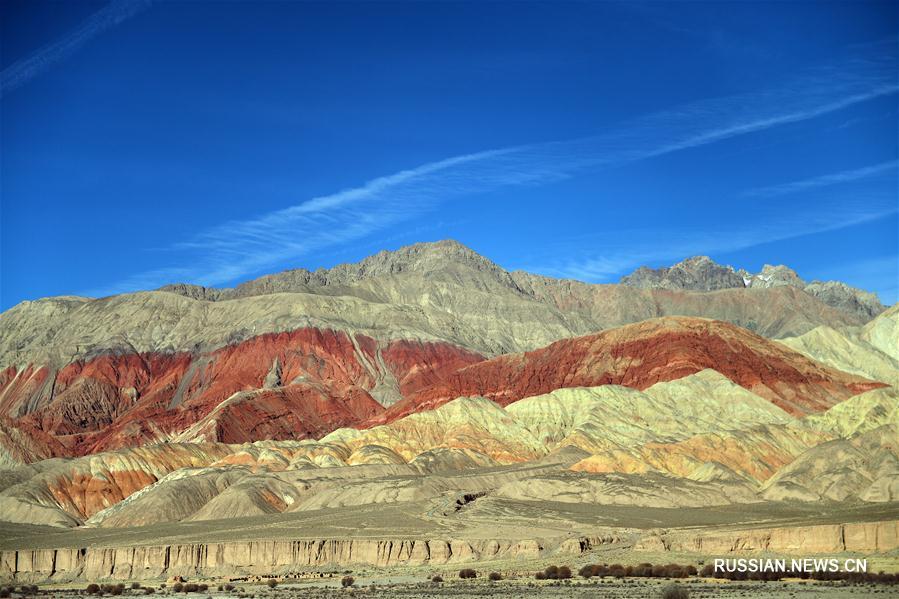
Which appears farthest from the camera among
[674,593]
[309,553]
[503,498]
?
[503,498]

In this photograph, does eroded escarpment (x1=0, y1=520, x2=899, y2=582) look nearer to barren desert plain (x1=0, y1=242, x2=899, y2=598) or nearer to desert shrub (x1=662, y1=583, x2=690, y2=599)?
barren desert plain (x1=0, y1=242, x2=899, y2=598)

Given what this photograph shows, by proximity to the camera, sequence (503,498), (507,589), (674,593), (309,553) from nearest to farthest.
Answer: (674,593) → (507,589) → (309,553) → (503,498)

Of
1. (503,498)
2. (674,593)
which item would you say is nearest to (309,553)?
(674,593)

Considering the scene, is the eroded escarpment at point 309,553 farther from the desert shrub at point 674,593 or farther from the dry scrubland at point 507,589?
the desert shrub at point 674,593

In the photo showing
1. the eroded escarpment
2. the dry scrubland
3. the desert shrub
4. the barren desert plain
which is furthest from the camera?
the eroded escarpment

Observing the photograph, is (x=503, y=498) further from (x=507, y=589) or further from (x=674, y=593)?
(x=674, y=593)

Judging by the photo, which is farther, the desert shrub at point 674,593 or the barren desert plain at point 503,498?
the barren desert plain at point 503,498

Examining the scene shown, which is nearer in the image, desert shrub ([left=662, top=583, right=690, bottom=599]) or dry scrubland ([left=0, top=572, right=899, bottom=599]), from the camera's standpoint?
desert shrub ([left=662, top=583, right=690, bottom=599])

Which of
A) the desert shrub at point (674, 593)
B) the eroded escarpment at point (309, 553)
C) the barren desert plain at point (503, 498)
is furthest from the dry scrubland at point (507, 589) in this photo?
the eroded escarpment at point (309, 553)

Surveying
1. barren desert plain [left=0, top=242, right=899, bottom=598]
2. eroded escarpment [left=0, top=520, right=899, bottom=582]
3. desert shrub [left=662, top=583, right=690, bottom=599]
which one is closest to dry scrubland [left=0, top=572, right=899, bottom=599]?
desert shrub [left=662, top=583, right=690, bottom=599]

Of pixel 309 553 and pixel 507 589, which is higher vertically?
pixel 309 553

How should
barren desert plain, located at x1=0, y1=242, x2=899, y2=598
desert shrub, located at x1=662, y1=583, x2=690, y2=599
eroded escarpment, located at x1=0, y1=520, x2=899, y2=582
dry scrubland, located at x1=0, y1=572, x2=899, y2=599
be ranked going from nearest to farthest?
desert shrub, located at x1=662, y1=583, x2=690, y2=599 < dry scrubland, located at x1=0, y1=572, x2=899, y2=599 < barren desert plain, located at x1=0, y1=242, x2=899, y2=598 < eroded escarpment, located at x1=0, y1=520, x2=899, y2=582

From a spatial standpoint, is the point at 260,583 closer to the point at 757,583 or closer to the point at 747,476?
the point at 757,583

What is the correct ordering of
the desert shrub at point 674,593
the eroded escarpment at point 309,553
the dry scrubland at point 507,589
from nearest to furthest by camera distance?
1. the desert shrub at point 674,593
2. the dry scrubland at point 507,589
3. the eroded escarpment at point 309,553
